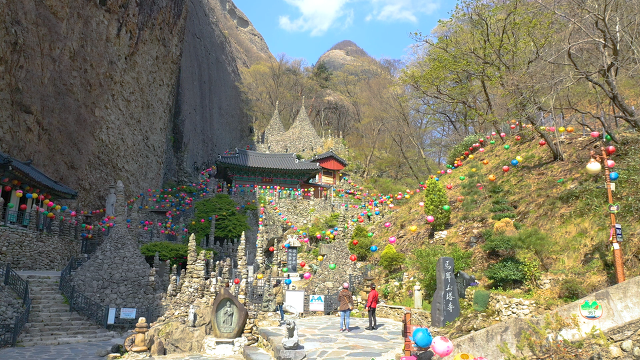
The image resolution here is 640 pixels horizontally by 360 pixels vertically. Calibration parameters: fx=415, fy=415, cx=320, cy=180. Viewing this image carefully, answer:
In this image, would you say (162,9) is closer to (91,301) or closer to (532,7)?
(91,301)

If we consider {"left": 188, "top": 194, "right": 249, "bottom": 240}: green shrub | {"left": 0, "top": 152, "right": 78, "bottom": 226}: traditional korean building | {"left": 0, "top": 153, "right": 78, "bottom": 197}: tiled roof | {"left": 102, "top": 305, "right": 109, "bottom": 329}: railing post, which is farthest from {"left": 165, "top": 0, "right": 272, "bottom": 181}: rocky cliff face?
{"left": 102, "top": 305, "right": 109, "bottom": 329}: railing post

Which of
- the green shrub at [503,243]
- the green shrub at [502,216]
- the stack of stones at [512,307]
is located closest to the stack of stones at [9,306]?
the stack of stones at [512,307]

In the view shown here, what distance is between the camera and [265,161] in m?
39.8

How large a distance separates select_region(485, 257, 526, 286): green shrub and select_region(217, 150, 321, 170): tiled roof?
2743 centimetres

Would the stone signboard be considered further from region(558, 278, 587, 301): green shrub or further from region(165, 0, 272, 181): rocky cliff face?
region(165, 0, 272, 181): rocky cliff face

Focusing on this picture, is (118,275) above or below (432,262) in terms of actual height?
below

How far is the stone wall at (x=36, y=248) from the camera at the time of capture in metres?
17.1

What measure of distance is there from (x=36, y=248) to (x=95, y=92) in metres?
11.0

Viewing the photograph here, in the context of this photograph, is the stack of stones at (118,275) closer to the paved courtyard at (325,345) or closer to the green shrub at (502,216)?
the paved courtyard at (325,345)

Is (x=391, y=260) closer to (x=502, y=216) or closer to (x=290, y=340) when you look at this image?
(x=502, y=216)

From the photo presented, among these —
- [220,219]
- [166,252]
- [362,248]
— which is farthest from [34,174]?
[362,248]

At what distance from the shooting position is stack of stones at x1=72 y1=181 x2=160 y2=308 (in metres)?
16.4

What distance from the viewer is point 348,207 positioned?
3303 centimetres

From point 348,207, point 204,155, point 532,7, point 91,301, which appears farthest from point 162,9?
point 532,7
